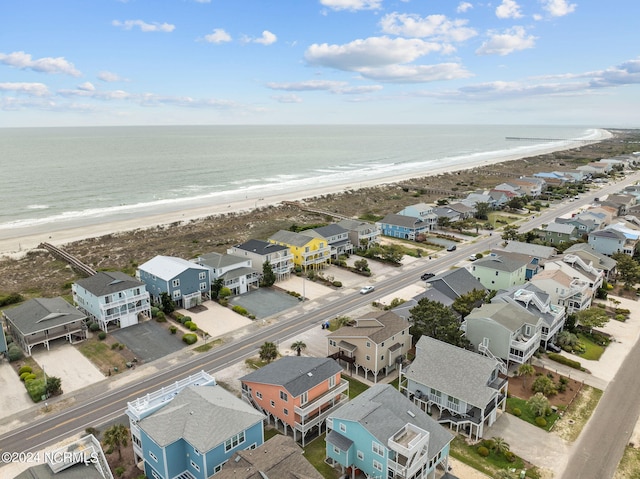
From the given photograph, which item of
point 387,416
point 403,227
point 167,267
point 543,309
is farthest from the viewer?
point 403,227

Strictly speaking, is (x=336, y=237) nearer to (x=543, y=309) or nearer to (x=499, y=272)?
(x=499, y=272)

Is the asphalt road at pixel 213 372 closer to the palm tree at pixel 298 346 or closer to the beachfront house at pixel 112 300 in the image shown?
the palm tree at pixel 298 346

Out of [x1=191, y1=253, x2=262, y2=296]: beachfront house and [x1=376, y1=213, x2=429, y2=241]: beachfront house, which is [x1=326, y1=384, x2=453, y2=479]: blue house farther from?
[x1=376, y1=213, x2=429, y2=241]: beachfront house

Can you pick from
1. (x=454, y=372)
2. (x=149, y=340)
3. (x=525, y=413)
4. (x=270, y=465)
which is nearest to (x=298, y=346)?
(x=454, y=372)

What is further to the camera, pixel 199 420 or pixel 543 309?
pixel 543 309

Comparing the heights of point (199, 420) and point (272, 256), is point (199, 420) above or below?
below

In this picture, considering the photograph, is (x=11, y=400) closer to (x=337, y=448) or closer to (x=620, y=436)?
(x=337, y=448)

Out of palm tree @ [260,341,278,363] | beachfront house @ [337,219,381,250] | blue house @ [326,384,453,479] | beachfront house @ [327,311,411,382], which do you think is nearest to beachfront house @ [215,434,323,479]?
blue house @ [326,384,453,479]

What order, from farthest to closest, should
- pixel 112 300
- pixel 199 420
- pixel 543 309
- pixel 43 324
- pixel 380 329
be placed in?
pixel 112 300, pixel 543 309, pixel 43 324, pixel 380 329, pixel 199 420

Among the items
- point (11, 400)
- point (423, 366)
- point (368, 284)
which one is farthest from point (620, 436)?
point (11, 400)
